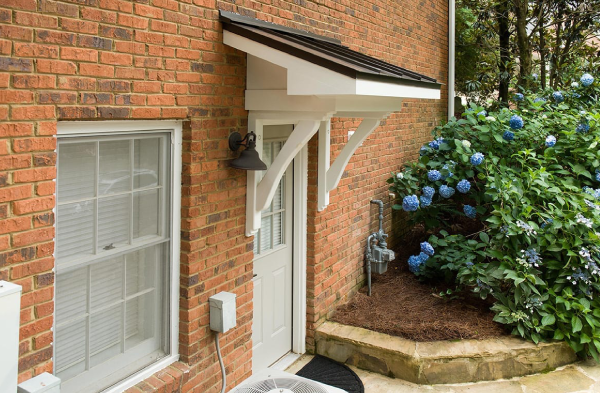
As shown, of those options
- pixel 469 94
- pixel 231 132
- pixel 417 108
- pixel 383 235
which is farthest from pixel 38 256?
pixel 469 94

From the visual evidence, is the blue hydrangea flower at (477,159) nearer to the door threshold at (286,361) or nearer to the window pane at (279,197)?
the window pane at (279,197)

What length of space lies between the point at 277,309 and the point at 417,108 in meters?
4.00

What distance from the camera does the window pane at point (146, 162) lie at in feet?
10.5

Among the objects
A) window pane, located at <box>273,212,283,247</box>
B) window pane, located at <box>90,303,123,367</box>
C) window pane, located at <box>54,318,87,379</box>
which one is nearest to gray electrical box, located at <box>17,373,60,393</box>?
window pane, located at <box>54,318,87,379</box>

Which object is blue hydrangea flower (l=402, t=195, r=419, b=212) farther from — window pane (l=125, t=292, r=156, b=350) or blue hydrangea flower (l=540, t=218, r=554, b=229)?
window pane (l=125, t=292, r=156, b=350)

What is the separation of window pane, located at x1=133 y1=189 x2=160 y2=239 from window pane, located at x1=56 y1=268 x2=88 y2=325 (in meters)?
0.43

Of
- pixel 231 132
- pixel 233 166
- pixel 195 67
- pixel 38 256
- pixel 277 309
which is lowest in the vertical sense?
pixel 277 309

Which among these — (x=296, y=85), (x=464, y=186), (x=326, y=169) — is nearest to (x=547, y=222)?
(x=464, y=186)

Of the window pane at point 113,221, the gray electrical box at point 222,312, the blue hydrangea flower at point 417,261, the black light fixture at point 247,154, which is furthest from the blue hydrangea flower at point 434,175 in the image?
the window pane at point 113,221

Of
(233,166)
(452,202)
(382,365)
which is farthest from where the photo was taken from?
(452,202)

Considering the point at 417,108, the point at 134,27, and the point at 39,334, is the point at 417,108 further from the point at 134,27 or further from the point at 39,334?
the point at 39,334

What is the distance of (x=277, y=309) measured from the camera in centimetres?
489

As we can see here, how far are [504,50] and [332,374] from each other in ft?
26.7

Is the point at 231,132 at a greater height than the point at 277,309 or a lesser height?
greater
